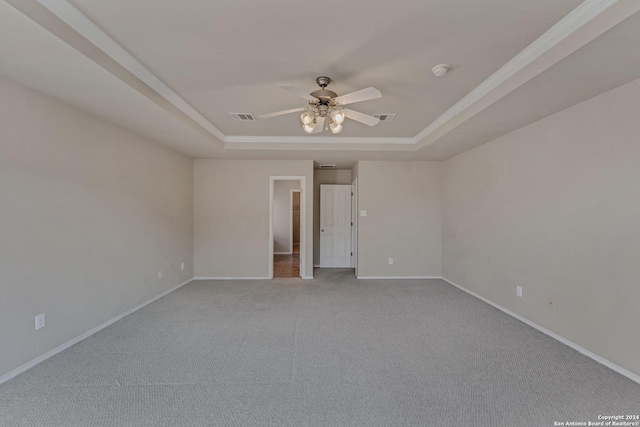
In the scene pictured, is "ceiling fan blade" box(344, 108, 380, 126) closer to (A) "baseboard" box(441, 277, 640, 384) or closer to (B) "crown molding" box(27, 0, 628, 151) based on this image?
(B) "crown molding" box(27, 0, 628, 151)

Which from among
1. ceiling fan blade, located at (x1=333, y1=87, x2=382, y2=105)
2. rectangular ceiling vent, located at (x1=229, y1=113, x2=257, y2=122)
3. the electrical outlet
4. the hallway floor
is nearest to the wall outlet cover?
the electrical outlet

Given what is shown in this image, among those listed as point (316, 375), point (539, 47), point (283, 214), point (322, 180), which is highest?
point (539, 47)

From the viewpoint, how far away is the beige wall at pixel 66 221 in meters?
2.29

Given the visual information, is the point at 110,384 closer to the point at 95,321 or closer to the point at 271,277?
the point at 95,321

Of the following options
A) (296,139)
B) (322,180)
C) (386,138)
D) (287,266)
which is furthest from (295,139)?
(287,266)

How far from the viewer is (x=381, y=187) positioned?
18.5 ft

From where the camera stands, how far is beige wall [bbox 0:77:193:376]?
7.50 feet

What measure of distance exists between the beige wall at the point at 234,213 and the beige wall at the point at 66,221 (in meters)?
1.28

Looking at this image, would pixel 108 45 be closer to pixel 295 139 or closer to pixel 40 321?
pixel 40 321

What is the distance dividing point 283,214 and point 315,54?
7082 millimetres

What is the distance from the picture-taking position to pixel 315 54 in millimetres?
2266

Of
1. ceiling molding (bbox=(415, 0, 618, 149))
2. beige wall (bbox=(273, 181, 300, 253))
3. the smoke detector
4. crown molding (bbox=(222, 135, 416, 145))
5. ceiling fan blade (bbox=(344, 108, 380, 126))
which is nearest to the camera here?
ceiling molding (bbox=(415, 0, 618, 149))

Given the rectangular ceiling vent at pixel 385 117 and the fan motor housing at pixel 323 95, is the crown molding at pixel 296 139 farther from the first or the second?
the fan motor housing at pixel 323 95

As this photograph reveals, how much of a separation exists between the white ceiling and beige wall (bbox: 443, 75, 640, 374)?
0.29 meters
